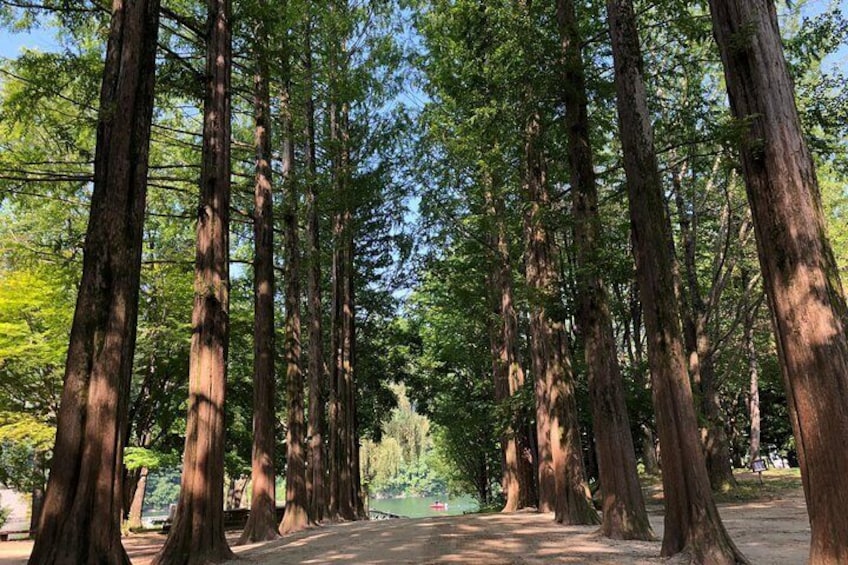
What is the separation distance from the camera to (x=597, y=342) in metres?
10.4

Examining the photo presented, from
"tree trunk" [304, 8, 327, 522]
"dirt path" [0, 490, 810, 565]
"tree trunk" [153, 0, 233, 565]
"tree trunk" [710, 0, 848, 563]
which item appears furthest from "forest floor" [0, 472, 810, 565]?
"tree trunk" [304, 8, 327, 522]

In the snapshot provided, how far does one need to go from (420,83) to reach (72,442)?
17.7 m

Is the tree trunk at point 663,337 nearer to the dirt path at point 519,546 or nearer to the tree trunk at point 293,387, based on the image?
the dirt path at point 519,546

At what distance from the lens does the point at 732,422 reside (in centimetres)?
3416

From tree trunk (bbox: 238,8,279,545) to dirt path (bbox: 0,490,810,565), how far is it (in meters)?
0.83

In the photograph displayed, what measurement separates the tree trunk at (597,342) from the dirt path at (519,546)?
59 centimetres

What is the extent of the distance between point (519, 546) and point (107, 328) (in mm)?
6338

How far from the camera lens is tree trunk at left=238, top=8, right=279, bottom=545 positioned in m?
12.3

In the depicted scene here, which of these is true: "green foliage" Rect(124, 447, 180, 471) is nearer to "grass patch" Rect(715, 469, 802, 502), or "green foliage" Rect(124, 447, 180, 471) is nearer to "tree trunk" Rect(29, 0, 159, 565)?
"tree trunk" Rect(29, 0, 159, 565)

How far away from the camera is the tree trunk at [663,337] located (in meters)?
6.76

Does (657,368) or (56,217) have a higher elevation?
(56,217)

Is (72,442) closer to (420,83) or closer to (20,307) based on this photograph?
(20,307)

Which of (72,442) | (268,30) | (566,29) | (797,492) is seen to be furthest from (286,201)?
(797,492)

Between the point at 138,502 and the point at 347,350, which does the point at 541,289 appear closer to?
the point at 347,350
